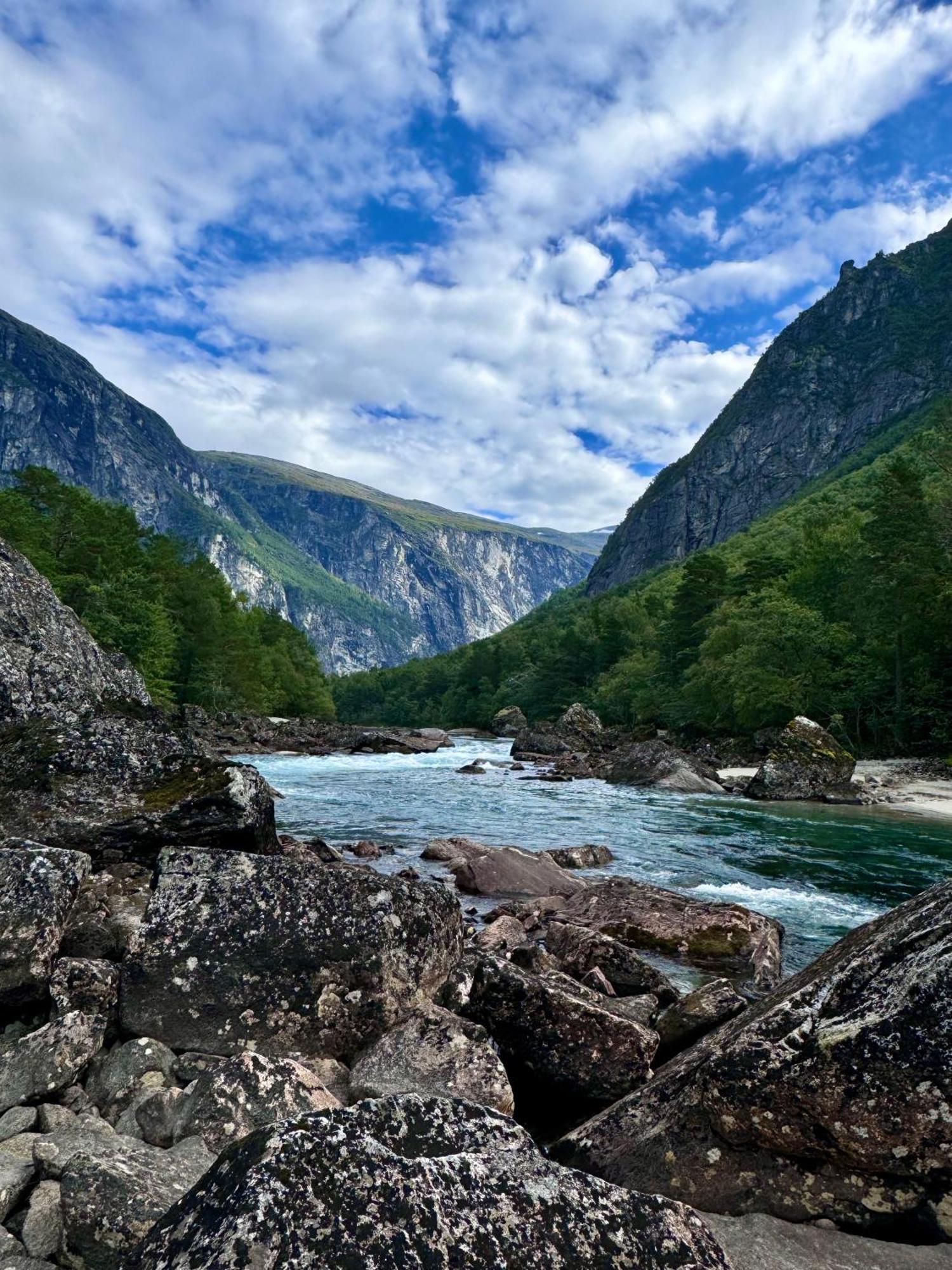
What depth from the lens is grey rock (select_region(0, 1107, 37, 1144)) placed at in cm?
464

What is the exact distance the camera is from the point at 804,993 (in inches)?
194

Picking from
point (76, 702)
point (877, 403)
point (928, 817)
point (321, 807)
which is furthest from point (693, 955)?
point (877, 403)

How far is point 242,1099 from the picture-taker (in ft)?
15.7

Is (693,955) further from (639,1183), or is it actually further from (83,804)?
(83,804)

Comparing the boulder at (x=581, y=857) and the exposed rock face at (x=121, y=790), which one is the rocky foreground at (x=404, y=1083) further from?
the boulder at (x=581, y=857)

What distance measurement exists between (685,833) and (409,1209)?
24.4 m

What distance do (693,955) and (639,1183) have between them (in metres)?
7.84

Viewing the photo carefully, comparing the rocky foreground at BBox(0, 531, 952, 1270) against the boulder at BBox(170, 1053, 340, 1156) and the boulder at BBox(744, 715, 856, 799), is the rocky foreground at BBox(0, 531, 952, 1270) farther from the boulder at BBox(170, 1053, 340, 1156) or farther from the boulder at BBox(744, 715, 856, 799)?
the boulder at BBox(744, 715, 856, 799)

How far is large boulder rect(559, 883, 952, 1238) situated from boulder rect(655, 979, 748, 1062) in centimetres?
228

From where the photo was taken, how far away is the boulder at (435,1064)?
18.8 ft

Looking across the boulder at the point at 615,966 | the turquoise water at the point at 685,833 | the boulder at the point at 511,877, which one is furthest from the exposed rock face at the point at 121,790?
the turquoise water at the point at 685,833

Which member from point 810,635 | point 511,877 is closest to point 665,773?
point 810,635

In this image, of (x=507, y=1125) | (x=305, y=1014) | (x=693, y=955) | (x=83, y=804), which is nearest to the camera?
(x=507, y=1125)

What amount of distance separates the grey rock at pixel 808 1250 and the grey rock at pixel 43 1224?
11.9 feet
